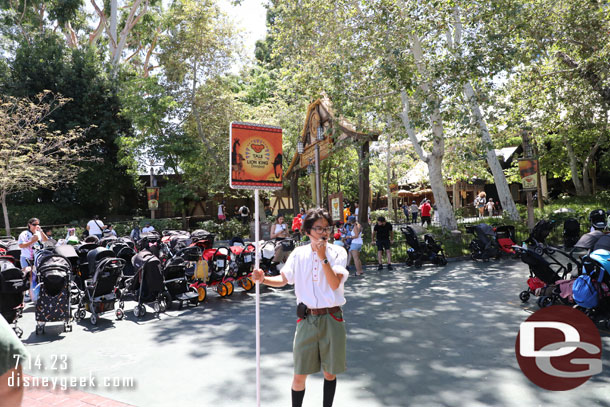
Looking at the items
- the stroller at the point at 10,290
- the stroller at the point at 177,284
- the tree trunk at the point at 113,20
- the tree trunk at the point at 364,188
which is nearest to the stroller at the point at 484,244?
the tree trunk at the point at 364,188

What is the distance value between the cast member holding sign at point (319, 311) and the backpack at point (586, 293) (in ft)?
13.6

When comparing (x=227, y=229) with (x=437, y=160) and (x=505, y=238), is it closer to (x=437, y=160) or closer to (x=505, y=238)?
(x=437, y=160)

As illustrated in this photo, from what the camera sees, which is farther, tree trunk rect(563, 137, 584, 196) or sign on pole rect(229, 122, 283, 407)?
tree trunk rect(563, 137, 584, 196)

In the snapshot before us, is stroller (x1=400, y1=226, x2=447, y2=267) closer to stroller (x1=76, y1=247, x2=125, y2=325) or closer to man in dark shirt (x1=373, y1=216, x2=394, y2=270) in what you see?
man in dark shirt (x1=373, y1=216, x2=394, y2=270)

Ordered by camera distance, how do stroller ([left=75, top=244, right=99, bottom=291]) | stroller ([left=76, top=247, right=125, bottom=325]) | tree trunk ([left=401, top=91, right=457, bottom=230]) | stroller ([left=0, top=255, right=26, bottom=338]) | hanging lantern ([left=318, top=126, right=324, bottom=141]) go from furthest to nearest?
1. hanging lantern ([left=318, top=126, right=324, bottom=141])
2. tree trunk ([left=401, top=91, right=457, bottom=230])
3. stroller ([left=75, top=244, right=99, bottom=291])
4. stroller ([left=76, top=247, right=125, bottom=325])
5. stroller ([left=0, top=255, right=26, bottom=338])

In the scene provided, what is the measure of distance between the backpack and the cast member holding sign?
164 inches

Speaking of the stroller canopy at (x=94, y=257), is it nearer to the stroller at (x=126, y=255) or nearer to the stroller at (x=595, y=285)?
the stroller at (x=126, y=255)

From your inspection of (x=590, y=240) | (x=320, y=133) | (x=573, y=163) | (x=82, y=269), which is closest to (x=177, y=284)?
(x=82, y=269)

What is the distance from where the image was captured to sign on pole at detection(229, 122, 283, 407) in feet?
14.5

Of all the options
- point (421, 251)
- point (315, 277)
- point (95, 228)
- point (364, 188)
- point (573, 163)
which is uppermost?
point (573, 163)

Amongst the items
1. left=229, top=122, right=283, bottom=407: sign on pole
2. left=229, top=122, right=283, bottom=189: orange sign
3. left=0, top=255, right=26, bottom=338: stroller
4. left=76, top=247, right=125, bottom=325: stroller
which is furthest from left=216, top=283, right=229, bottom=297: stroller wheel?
left=229, top=122, right=283, bottom=189: orange sign

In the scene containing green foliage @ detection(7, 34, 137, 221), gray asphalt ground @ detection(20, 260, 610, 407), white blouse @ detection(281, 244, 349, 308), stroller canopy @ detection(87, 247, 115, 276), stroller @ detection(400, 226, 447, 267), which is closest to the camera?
white blouse @ detection(281, 244, 349, 308)

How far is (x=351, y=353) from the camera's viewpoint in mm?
5398

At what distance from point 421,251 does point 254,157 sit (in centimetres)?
961
